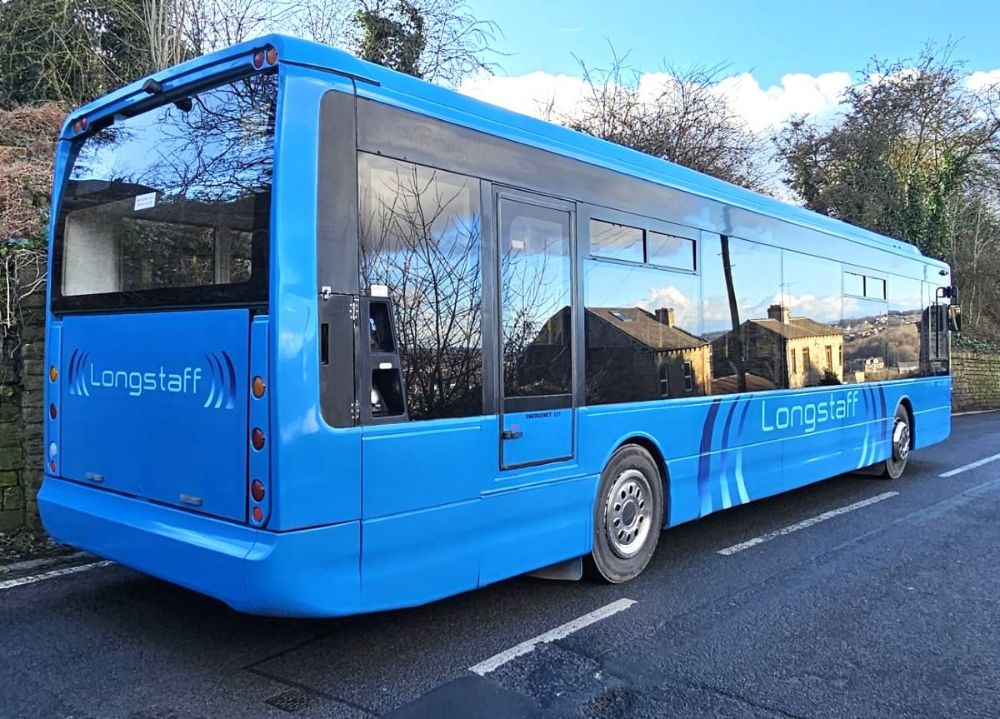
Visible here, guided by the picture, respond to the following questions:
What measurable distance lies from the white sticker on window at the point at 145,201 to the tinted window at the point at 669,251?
3.23 metres

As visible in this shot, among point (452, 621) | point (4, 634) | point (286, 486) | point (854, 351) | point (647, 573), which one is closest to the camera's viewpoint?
point (286, 486)

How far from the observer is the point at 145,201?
13.4 feet

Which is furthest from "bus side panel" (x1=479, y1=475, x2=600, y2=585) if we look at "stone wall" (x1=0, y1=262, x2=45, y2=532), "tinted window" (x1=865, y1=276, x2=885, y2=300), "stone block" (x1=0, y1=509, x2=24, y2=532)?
"tinted window" (x1=865, y1=276, x2=885, y2=300)

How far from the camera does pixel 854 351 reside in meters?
8.30

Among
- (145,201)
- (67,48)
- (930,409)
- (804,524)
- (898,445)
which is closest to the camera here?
(145,201)

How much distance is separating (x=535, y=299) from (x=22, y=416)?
457cm

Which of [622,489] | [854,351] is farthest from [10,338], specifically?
[854,351]

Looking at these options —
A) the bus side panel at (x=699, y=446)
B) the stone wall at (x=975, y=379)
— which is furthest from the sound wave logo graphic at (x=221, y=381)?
the stone wall at (x=975, y=379)

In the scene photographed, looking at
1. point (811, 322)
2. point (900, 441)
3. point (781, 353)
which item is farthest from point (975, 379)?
point (781, 353)

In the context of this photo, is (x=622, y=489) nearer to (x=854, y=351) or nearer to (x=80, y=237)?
(x=80, y=237)

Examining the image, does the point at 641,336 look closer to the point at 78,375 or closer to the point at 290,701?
the point at 290,701

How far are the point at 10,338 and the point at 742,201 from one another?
6.32 meters

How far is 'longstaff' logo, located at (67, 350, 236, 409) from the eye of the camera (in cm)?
354

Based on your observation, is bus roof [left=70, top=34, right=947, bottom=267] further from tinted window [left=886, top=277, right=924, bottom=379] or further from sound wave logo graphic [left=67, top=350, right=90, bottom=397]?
tinted window [left=886, top=277, right=924, bottom=379]
